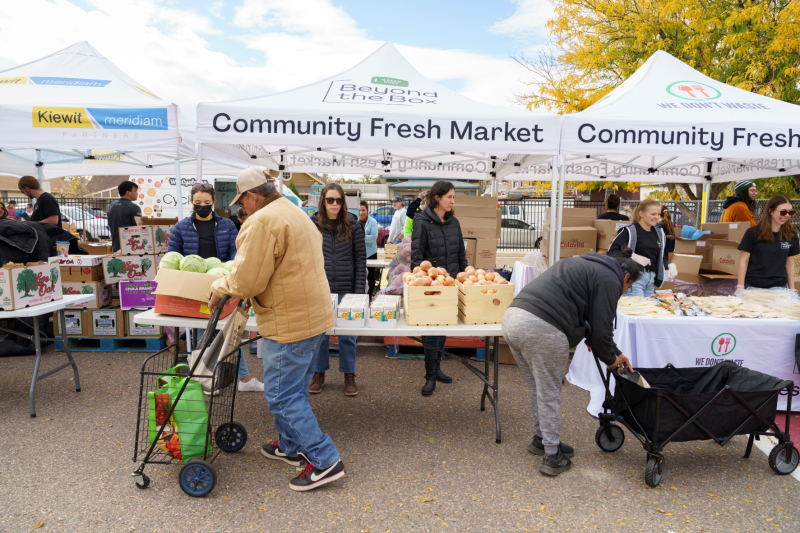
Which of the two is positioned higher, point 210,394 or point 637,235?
point 637,235

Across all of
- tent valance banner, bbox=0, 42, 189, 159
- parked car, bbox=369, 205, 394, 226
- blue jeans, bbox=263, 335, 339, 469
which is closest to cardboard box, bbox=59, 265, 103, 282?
tent valance banner, bbox=0, 42, 189, 159

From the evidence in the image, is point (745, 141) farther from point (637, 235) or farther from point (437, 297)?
point (437, 297)

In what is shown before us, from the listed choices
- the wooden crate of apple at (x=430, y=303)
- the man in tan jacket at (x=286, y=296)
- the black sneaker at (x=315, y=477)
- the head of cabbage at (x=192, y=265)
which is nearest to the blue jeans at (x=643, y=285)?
the wooden crate of apple at (x=430, y=303)

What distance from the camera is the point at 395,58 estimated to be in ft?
18.3

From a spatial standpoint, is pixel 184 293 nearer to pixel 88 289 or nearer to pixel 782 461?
pixel 88 289

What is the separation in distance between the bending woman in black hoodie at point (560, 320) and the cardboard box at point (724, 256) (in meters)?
4.40

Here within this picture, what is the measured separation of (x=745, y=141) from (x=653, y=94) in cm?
104

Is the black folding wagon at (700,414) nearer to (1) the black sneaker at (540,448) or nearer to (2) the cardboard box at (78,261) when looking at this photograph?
(1) the black sneaker at (540,448)

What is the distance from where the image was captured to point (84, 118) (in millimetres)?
5082

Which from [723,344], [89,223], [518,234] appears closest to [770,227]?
[723,344]

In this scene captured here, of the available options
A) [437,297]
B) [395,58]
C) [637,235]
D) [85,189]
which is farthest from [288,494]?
[85,189]

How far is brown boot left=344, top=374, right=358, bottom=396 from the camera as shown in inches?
169

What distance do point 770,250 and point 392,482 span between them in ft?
Result: 13.6

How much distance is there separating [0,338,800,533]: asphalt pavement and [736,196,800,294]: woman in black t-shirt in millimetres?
1824
